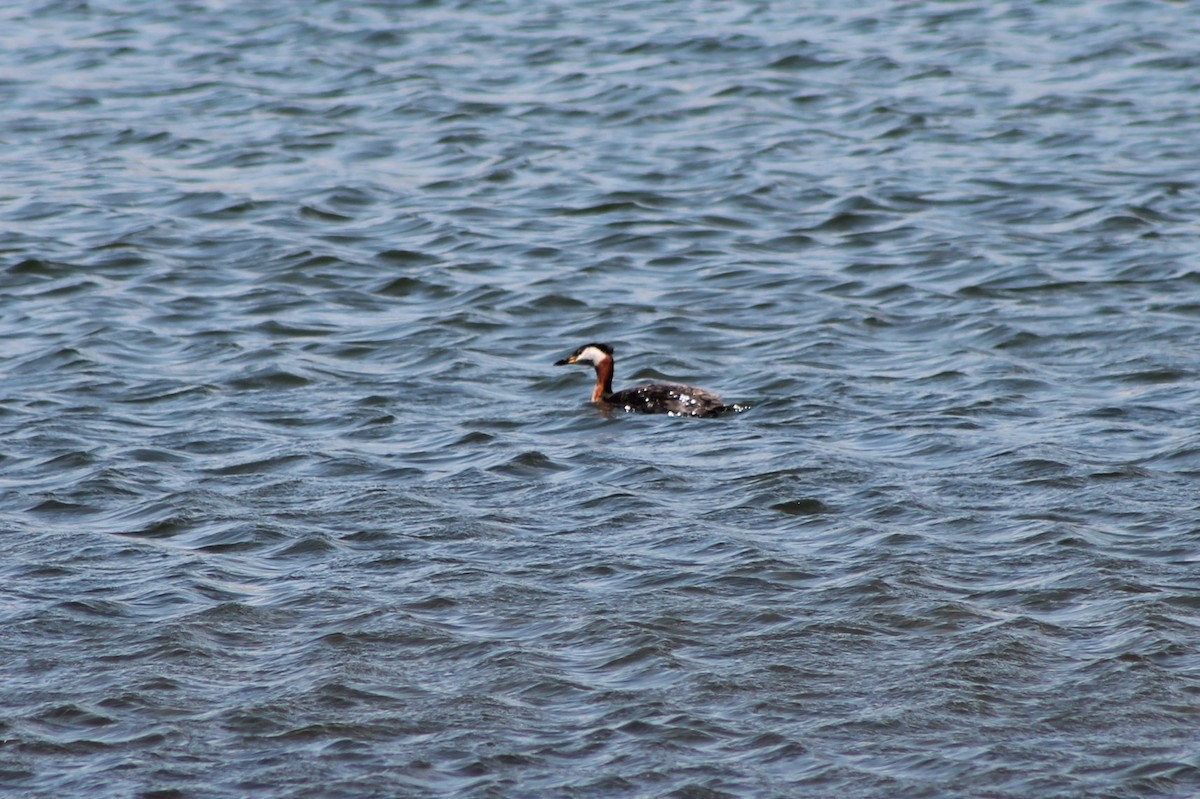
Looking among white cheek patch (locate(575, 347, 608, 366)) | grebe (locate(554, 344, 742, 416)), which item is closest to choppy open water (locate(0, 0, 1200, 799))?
grebe (locate(554, 344, 742, 416))

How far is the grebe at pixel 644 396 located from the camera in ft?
39.8

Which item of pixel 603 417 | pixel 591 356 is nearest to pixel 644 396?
pixel 603 417

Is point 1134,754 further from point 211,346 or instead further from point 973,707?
point 211,346

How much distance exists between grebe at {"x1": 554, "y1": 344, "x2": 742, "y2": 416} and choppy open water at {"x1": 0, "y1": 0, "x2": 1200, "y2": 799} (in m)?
0.13

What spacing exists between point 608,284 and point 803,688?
8333 mm

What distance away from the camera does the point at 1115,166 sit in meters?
18.6

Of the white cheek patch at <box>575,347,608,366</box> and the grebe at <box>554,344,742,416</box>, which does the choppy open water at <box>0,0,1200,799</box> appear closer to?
the grebe at <box>554,344,742,416</box>

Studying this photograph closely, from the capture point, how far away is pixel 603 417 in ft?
40.8

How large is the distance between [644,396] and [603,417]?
Answer: 325 millimetres

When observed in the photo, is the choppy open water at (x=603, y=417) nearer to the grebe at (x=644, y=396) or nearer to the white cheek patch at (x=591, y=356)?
the grebe at (x=644, y=396)

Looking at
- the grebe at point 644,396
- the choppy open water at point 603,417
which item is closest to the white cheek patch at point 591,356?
the grebe at point 644,396

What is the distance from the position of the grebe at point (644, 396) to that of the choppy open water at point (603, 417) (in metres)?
0.13

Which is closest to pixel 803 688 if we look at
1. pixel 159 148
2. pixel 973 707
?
pixel 973 707

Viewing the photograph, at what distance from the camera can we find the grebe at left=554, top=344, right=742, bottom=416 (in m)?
12.1
